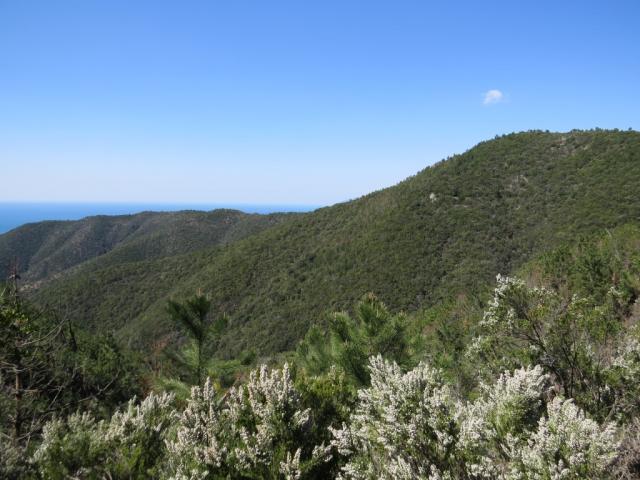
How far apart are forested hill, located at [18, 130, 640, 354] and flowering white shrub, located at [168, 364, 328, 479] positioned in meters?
31.7

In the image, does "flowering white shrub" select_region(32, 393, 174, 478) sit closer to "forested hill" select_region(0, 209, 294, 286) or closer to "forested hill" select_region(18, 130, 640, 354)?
"forested hill" select_region(18, 130, 640, 354)

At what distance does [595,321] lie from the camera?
15.5ft

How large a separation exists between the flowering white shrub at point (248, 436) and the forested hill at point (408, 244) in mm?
31693

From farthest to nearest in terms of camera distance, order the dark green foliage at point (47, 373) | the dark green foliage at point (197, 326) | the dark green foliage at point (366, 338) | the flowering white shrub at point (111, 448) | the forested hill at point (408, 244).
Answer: the forested hill at point (408, 244) → the dark green foliage at point (197, 326) → the dark green foliage at point (366, 338) → the dark green foliage at point (47, 373) → the flowering white shrub at point (111, 448)

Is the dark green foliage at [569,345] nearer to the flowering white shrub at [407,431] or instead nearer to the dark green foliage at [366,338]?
the dark green foliage at [366,338]

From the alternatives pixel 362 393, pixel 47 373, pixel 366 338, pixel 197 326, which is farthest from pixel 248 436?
pixel 47 373

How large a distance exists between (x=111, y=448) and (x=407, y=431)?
3128 millimetres

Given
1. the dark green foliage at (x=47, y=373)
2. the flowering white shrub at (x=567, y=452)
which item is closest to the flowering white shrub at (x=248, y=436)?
the flowering white shrub at (x=567, y=452)

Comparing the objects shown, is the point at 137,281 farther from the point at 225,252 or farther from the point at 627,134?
the point at 627,134

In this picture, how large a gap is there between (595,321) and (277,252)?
4865 cm

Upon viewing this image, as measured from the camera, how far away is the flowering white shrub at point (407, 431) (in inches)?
105

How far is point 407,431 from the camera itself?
2.70 meters

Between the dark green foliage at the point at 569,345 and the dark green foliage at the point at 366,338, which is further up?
the dark green foliage at the point at 569,345

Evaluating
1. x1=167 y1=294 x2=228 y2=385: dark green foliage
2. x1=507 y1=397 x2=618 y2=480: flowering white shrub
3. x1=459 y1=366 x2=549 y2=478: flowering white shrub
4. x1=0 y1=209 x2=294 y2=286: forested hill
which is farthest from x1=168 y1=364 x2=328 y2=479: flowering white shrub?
x1=0 y1=209 x2=294 y2=286: forested hill
